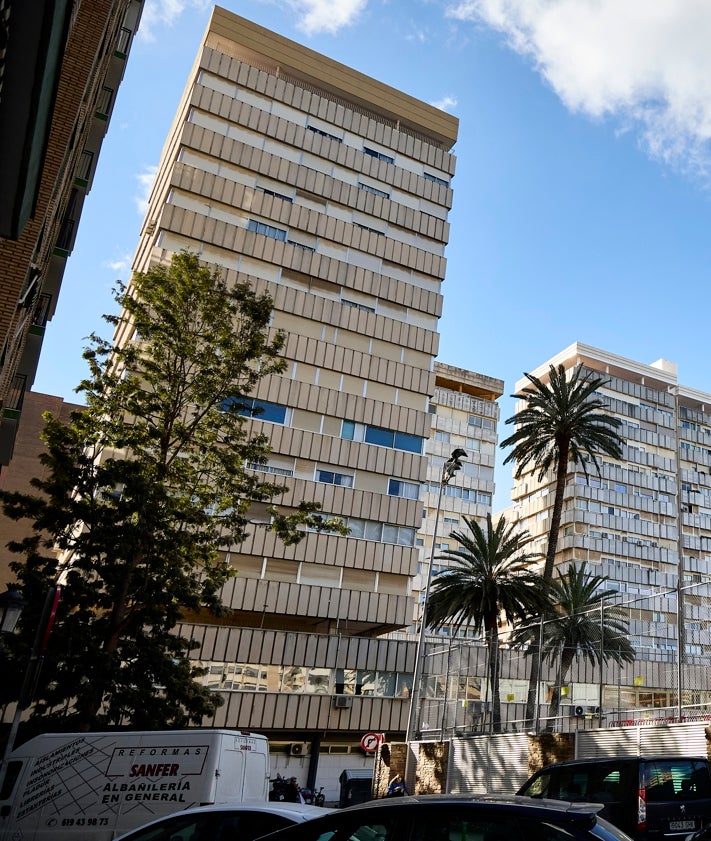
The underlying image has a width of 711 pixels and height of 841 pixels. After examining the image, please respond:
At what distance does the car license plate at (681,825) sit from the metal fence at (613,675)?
4.07m

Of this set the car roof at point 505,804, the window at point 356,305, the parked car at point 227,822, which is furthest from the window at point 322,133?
the car roof at point 505,804

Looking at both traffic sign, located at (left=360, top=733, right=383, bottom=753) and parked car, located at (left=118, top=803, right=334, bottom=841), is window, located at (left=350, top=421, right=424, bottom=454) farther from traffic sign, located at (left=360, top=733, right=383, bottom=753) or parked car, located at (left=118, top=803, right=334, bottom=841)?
parked car, located at (left=118, top=803, right=334, bottom=841)

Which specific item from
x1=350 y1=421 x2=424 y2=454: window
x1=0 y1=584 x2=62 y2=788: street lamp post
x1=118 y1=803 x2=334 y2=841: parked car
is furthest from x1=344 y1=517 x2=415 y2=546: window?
x1=118 y1=803 x2=334 y2=841: parked car

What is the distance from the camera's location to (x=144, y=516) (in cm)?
1806

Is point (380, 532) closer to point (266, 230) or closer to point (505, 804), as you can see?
point (266, 230)

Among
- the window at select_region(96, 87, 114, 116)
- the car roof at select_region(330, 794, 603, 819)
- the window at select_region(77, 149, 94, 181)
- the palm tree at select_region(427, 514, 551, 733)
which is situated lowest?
the car roof at select_region(330, 794, 603, 819)

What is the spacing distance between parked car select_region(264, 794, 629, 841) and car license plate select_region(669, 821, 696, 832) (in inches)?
244

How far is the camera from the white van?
35.6ft

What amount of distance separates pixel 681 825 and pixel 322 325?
3189 centimetres

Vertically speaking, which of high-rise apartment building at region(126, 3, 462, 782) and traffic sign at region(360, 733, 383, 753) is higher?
high-rise apartment building at region(126, 3, 462, 782)

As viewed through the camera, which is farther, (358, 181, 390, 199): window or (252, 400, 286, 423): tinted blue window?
(358, 181, 390, 199): window

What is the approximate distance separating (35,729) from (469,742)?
11157mm

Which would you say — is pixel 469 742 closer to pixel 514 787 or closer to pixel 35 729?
pixel 514 787

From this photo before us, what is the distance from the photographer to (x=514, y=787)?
722 inches
